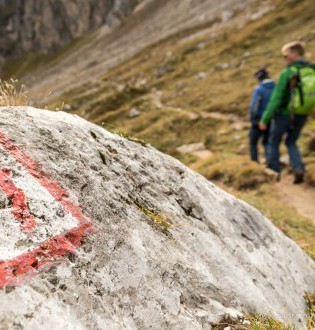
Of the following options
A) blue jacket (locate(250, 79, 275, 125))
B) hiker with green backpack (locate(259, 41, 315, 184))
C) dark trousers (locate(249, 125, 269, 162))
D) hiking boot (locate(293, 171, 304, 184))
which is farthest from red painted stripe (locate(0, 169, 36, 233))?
dark trousers (locate(249, 125, 269, 162))

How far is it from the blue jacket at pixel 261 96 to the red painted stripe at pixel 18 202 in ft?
41.8

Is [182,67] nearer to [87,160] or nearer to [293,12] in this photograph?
[293,12]

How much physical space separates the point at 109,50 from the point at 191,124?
66726 mm

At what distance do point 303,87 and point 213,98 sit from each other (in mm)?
21814

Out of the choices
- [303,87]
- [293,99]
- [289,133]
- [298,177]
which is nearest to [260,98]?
[289,133]

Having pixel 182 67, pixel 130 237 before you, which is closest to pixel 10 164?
pixel 130 237

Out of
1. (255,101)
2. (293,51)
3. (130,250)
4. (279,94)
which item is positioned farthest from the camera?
(255,101)

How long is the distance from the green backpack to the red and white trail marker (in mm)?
8489

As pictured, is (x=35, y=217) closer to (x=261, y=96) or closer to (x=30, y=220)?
(x=30, y=220)

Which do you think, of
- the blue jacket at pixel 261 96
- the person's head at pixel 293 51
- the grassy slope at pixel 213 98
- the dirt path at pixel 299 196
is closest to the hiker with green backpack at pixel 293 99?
the person's head at pixel 293 51

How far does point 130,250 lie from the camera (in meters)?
3.40

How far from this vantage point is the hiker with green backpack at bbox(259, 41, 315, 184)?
10.1 m

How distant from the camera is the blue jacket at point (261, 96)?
14.4 m

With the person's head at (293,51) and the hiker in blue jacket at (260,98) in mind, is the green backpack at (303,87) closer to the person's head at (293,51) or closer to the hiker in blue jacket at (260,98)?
the person's head at (293,51)
